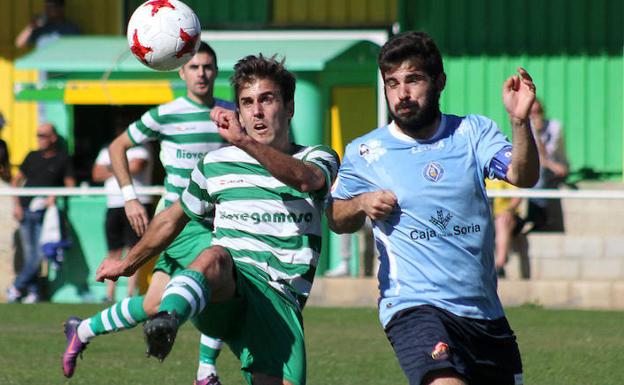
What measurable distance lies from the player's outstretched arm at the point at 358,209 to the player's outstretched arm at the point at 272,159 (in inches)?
5.9

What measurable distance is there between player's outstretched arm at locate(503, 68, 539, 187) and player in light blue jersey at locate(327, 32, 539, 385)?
0.02 meters

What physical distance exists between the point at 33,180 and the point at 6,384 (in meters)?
6.05

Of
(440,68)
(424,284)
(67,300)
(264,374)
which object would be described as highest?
(440,68)

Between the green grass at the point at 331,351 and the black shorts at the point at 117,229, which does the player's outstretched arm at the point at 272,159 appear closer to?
the green grass at the point at 331,351

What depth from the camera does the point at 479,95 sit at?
18734mm

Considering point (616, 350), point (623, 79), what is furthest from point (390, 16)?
point (616, 350)

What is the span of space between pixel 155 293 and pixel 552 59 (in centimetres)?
1175

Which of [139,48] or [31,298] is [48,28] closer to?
[31,298]

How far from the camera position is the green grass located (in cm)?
974

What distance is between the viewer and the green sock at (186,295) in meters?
6.01

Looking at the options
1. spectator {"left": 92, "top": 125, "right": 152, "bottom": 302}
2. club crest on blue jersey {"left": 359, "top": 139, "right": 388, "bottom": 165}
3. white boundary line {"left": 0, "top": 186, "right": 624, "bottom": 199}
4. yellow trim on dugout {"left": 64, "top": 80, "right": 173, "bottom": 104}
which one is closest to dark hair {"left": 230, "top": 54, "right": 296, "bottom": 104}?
club crest on blue jersey {"left": 359, "top": 139, "right": 388, "bottom": 165}

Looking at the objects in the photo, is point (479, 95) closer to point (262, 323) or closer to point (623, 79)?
point (623, 79)

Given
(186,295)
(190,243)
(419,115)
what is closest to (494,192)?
(190,243)

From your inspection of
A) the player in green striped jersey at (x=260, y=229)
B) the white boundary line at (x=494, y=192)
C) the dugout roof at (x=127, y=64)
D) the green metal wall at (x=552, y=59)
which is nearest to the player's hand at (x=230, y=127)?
the player in green striped jersey at (x=260, y=229)
